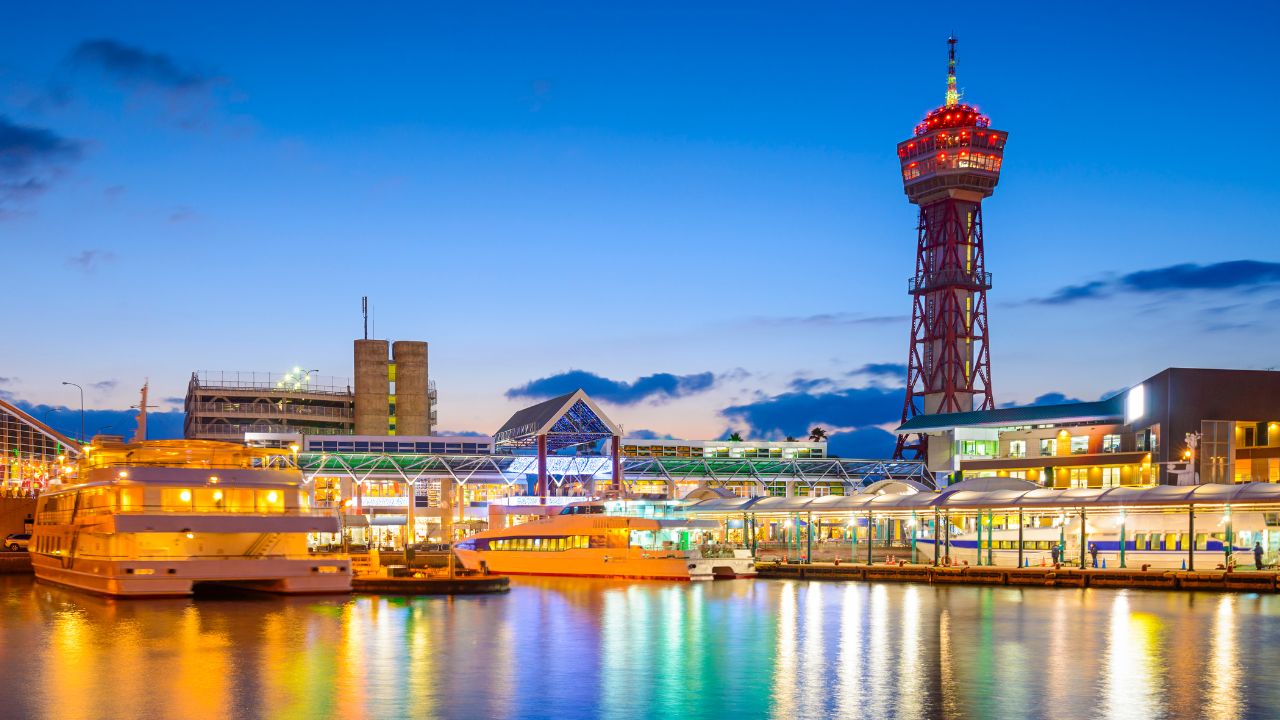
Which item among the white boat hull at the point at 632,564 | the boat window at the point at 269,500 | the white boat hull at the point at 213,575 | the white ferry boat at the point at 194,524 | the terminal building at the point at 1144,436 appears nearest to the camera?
A: the white boat hull at the point at 213,575

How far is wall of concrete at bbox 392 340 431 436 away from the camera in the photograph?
6732 inches

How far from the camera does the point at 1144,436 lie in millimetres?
97875

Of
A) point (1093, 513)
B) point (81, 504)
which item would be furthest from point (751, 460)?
point (81, 504)

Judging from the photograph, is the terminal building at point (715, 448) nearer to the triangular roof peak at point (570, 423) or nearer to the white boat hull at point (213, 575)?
the triangular roof peak at point (570, 423)

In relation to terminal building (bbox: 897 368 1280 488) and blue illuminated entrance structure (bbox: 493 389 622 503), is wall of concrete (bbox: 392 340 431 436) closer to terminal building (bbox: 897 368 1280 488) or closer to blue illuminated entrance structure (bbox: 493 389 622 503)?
blue illuminated entrance structure (bbox: 493 389 622 503)

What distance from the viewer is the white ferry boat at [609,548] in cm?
7750

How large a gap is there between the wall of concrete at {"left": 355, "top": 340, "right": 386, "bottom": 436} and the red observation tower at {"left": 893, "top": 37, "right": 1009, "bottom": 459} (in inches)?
2606

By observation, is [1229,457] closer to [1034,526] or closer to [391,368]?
[1034,526]

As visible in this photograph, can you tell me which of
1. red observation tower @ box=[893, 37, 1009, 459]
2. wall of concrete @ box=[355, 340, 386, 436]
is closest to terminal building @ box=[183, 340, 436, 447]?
wall of concrete @ box=[355, 340, 386, 436]

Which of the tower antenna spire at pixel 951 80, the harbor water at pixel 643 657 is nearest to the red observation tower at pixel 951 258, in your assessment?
the tower antenna spire at pixel 951 80

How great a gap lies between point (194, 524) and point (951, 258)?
12137cm

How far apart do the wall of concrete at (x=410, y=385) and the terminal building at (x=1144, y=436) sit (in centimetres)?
7577

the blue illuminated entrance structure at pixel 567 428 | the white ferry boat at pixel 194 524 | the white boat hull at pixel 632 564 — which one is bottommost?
the white boat hull at pixel 632 564

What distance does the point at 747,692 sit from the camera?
1287 inches
